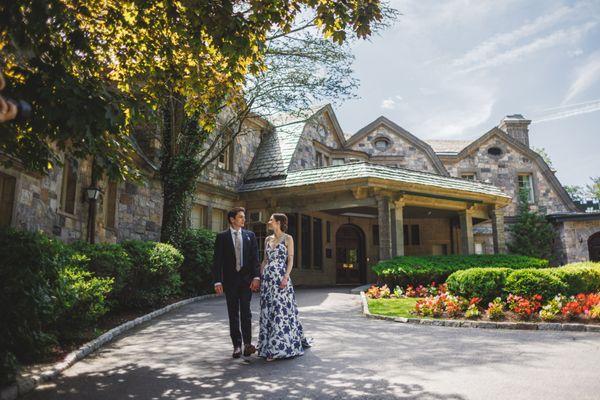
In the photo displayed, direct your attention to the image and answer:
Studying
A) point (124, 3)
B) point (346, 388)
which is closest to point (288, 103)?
point (124, 3)

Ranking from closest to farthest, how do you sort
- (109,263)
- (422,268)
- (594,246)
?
(109,263) < (422,268) < (594,246)

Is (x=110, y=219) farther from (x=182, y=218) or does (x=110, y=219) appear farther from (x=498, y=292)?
(x=498, y=292)

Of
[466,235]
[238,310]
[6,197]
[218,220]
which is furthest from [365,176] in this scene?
[6,197]

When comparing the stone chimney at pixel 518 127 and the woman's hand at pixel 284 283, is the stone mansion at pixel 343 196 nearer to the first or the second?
the stone chimney at pixel 518 127

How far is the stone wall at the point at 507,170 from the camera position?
83.9ft

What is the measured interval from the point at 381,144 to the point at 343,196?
9835 mm

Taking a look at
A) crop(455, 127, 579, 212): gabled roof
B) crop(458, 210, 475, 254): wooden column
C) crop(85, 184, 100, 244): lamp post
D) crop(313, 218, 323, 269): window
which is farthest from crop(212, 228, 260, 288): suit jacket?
crop(455, 127, 579, 212): gabled roof

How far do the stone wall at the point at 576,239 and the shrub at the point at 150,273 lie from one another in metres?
20.8

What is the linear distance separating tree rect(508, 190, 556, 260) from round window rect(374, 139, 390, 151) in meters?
8.04

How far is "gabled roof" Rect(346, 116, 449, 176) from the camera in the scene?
24.3 meters

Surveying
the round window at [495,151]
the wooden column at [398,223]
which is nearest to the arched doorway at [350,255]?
the wooden column at [398,223]

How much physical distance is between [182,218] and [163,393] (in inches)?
368

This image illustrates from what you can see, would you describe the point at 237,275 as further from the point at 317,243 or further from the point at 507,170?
the point at 507,170

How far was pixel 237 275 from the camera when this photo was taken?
19.1 ft
